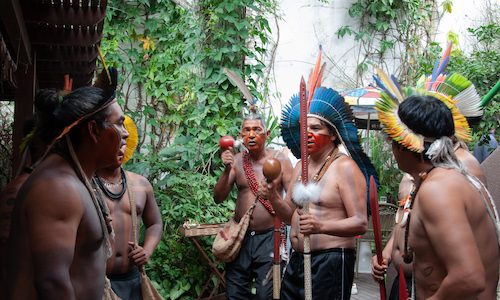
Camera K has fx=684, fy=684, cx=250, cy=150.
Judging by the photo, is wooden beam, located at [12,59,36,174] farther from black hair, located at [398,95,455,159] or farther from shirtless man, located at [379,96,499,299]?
black hair, located at [398,95,455,159]

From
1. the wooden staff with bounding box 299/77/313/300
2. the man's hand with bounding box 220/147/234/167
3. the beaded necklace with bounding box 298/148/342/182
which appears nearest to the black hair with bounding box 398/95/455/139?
the wooden staff with bounding box 299/77/313/300

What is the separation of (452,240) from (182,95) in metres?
6.21

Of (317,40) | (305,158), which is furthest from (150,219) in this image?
(317,40)

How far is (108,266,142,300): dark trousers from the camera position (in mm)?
4570

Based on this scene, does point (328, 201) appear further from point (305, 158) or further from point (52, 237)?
point (52, 237)

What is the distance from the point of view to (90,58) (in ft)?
16.0

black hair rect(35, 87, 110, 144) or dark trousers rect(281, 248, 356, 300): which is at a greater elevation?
black hair rect(35, 87, 110, 144)

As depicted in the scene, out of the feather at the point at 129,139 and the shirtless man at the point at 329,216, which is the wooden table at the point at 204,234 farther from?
the shirtless man at the point at 329,216

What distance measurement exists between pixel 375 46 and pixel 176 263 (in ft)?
18.8

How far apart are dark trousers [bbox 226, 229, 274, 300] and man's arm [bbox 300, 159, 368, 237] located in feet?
5.31

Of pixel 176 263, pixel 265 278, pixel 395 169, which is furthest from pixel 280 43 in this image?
pixel 265 278

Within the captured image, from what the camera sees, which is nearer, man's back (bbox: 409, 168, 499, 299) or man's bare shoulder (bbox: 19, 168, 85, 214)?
man's bare shoulder (bbox: 19, 168, 85, 214)

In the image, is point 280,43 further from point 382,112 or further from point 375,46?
point 382,112

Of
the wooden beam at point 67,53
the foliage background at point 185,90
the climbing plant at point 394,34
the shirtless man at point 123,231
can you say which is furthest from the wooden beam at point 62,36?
the climbing plant at point 394,34
